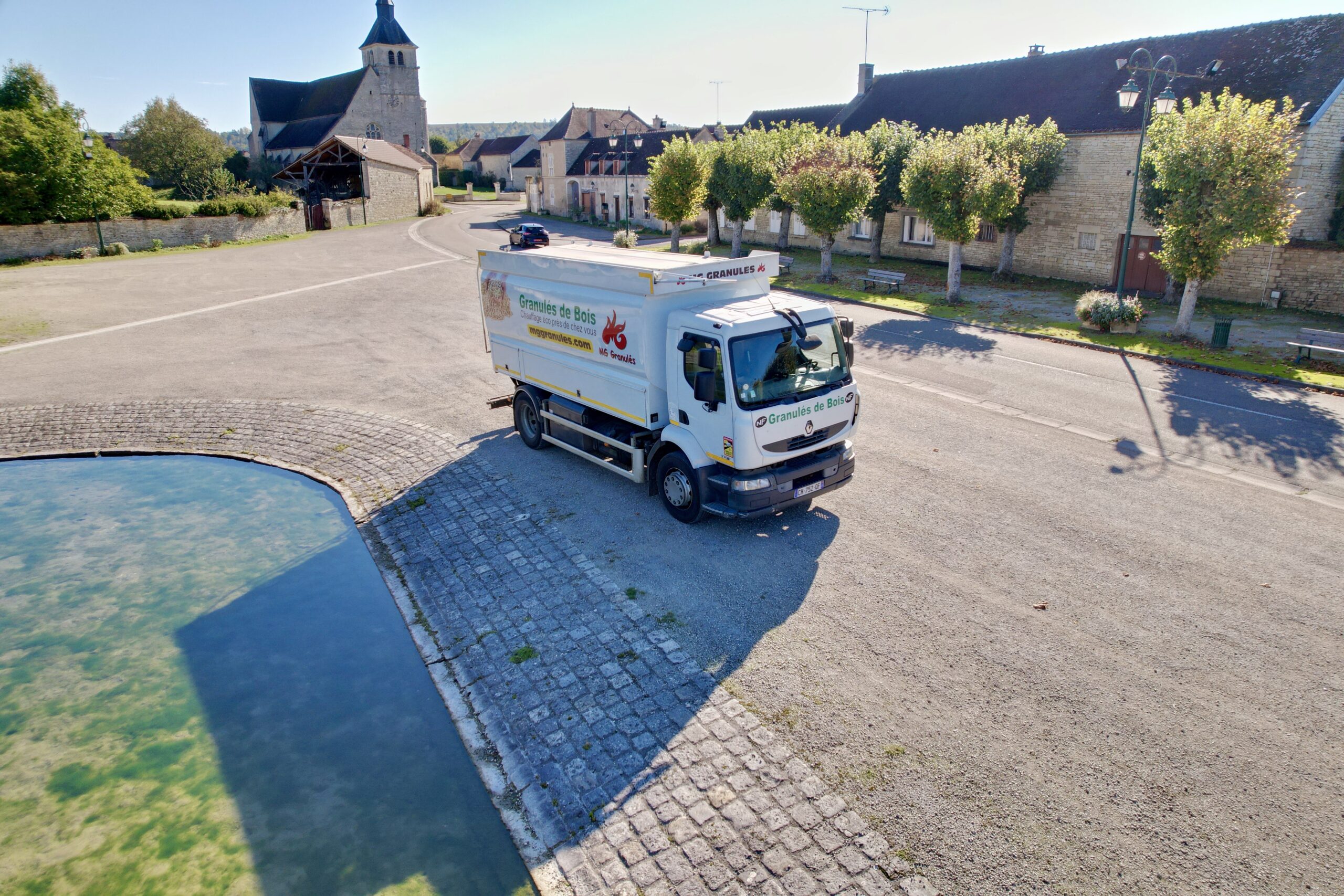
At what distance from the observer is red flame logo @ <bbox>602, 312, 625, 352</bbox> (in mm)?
10133

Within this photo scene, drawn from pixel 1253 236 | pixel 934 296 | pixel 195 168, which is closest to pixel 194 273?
pixel 934 296

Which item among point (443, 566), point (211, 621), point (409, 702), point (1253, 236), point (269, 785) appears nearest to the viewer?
point (269, 785)

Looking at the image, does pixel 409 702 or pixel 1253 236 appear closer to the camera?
pixel 409 702

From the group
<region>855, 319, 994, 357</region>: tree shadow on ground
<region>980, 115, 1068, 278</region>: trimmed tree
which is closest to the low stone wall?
<region>855, 319, 994, 357</region>: tree shadow on ground

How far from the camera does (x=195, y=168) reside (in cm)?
6919

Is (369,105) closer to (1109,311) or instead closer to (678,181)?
(678,181)

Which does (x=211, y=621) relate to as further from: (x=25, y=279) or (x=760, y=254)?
(x=25, y=279)

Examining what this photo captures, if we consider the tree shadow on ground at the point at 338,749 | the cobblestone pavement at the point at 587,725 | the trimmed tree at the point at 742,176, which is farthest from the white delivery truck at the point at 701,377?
the trimmed tree at the point at 742,176

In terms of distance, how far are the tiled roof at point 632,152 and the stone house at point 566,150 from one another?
624mm

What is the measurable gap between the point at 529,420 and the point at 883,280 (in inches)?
738

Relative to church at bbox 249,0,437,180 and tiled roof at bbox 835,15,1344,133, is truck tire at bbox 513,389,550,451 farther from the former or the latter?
church at bbox 249,0,437,180

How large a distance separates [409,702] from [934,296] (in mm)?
23262

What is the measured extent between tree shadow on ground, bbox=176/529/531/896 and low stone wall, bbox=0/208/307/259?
35.5 metres

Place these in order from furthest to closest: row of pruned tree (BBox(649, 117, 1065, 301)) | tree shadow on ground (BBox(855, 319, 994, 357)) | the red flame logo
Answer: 1. row of pruned tree (BBox(649, 117, 1065, 301))
2. tree shadow on ground (BBox(855, 319, 994, 357))
3. the red flame logo
